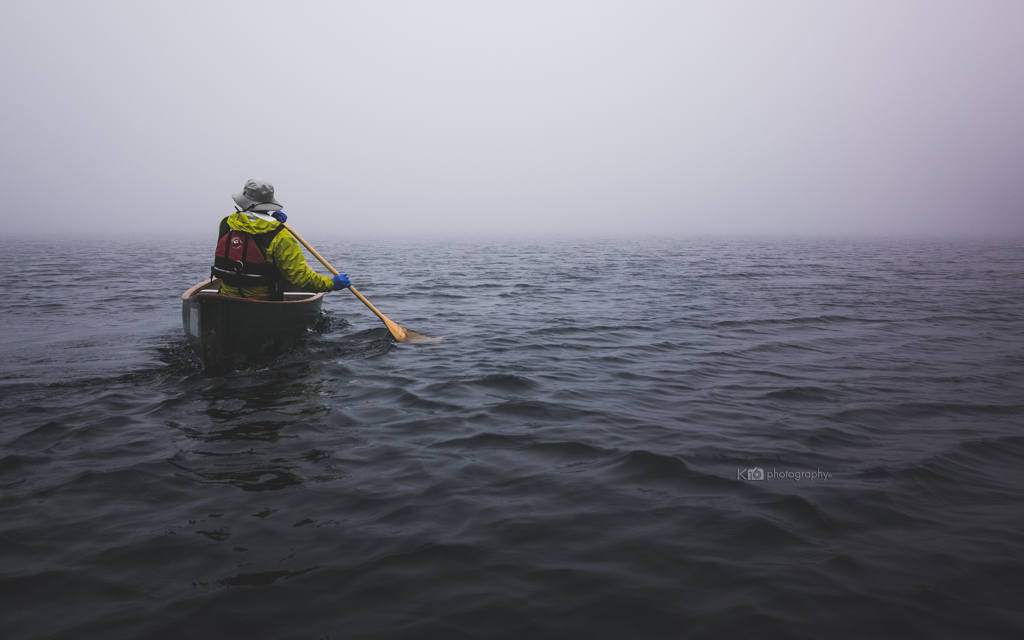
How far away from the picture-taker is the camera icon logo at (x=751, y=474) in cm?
393

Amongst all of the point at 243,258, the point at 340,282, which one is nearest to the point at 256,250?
the point at 243,258

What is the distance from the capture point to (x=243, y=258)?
6699 mm

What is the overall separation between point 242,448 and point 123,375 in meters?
3.16


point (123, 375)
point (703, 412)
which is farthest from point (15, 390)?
point (703, 412)

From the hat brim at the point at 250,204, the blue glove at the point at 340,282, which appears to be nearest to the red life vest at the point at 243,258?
the hat brim at the point at 250,204

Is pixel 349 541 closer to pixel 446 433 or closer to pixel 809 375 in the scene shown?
pixel 446 433

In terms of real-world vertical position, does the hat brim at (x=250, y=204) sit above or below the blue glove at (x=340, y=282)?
above

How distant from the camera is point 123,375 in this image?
20.7 ft

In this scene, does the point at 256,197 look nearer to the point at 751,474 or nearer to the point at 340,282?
the point at 340,282

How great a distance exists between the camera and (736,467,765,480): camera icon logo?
3930 mm

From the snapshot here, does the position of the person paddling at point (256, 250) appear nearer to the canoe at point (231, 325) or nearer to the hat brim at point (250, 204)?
the hat brim at point (250, 204)

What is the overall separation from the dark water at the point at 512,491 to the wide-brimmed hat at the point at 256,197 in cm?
197

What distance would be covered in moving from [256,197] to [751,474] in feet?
20.3

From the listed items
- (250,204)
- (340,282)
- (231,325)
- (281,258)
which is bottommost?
(231,325)
